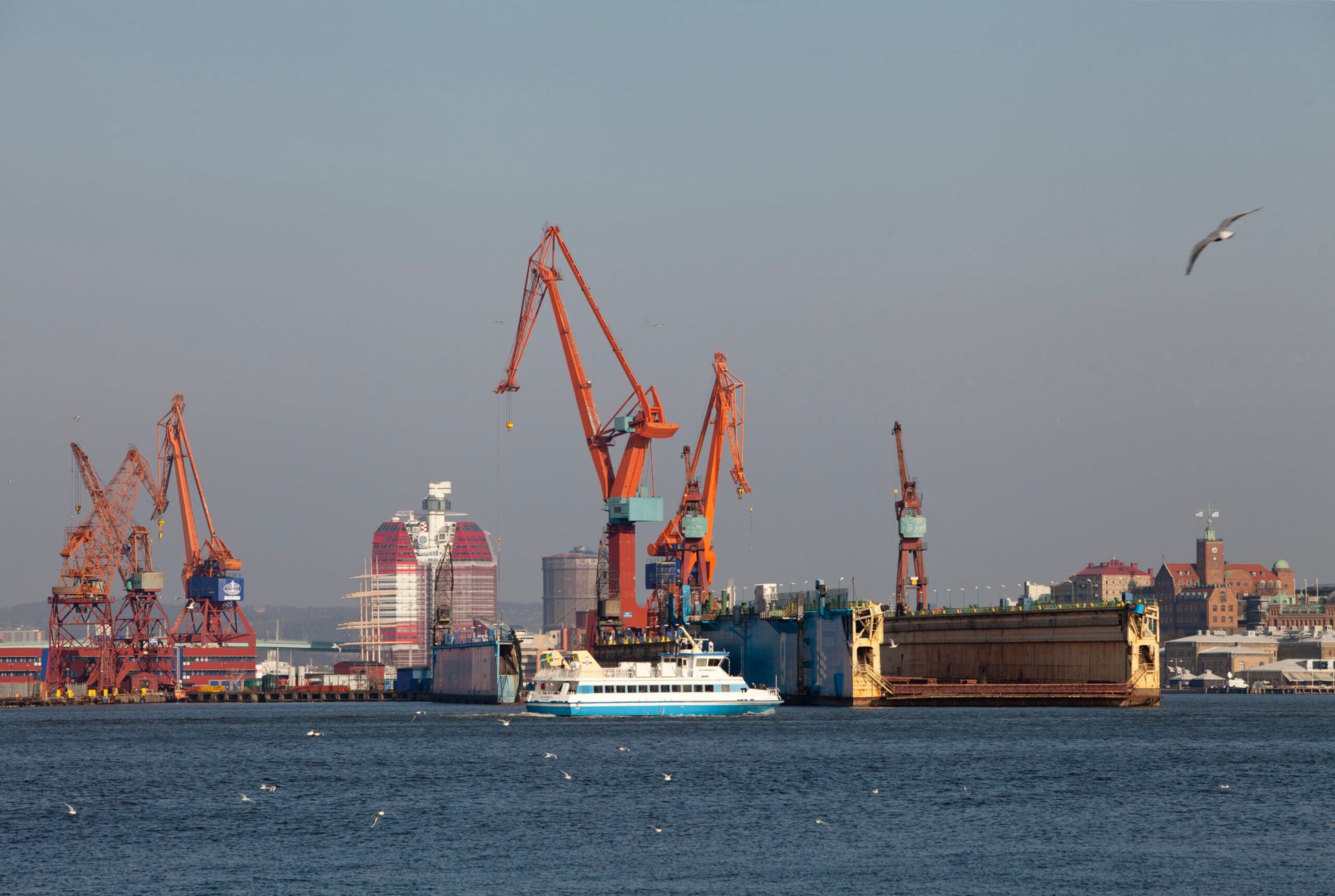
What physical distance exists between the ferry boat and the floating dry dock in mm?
17347

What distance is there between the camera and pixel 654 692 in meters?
134

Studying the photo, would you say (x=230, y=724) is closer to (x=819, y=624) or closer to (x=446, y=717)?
(x=446, y=717)

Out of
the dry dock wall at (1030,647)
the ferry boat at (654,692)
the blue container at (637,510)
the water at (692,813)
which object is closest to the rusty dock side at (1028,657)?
the dry dock wall at (1030,647)

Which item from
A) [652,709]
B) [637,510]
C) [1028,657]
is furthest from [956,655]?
[652,709]

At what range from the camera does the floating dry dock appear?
144 meters

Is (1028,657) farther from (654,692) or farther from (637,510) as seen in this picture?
(637,510)

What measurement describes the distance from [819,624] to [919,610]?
33026 millimetres

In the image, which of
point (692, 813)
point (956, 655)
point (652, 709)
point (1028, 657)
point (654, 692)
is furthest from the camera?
point (956, 655)

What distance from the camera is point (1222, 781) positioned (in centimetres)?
8156

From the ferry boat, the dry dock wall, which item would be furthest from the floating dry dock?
the ferry boat

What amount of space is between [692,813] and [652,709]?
63.7m

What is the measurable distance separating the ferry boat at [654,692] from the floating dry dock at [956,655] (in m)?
17.3

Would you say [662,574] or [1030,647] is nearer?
[1030,647]

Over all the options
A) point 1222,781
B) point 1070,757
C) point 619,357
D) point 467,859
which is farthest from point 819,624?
point 467,859
